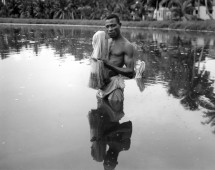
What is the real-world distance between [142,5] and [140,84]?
4284 cm

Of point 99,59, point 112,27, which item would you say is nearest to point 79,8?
point 112,27

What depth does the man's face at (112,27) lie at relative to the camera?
227 inches

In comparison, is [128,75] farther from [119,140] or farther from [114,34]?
[119,140]

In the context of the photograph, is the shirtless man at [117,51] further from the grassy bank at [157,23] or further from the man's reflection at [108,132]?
the grassy bank at [157,23]

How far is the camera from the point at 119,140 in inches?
171

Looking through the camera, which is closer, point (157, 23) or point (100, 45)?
point (100, 45)

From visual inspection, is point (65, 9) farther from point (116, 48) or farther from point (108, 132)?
point (108, 132)

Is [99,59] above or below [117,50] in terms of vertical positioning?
below

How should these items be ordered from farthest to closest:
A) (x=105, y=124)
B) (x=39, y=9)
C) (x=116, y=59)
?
1. (x=39, y=9)
2. (x=116, y=59)
3. (x=105, y=124)

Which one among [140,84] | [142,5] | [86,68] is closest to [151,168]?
[140,84]

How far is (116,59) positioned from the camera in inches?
240

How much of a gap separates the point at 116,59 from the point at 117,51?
16 centimetres

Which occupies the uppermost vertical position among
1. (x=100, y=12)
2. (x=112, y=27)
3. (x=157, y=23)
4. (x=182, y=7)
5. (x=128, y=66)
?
(x=182, y=7)

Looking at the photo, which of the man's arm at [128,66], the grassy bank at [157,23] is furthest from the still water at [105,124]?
the grassy bank at [157,23]
